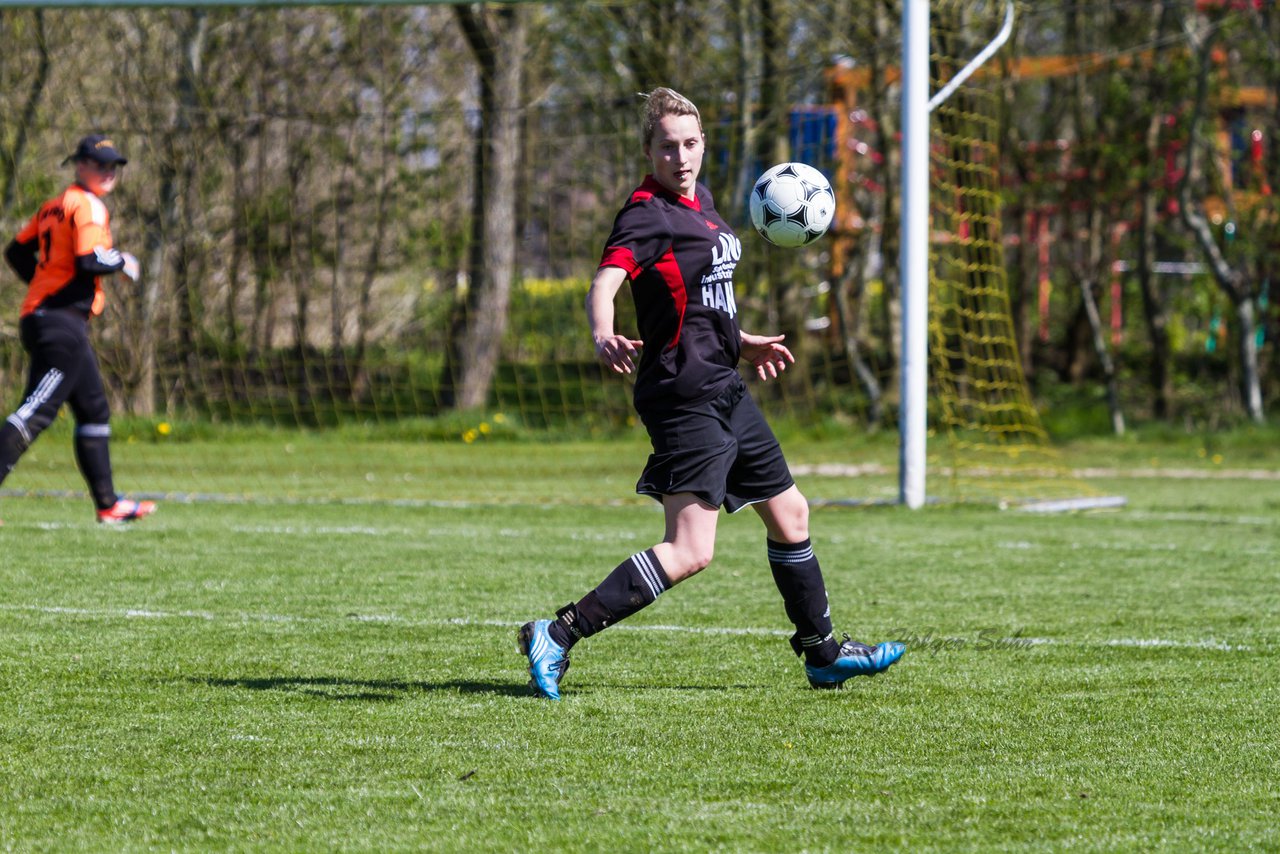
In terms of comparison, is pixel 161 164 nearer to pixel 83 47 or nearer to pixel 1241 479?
pixel 83 47

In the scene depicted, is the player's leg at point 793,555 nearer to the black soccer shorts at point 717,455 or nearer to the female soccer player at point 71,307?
the black soccer shorts at point 717,455

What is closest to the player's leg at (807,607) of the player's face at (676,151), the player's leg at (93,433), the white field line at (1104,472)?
the player's face at (676,151)

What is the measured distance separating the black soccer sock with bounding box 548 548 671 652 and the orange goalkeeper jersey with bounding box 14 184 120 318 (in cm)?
496

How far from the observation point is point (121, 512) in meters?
9.02

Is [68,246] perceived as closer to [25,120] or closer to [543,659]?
[543,659]

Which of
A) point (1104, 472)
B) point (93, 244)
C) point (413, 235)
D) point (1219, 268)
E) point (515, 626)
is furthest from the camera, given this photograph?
point (1219, 268)

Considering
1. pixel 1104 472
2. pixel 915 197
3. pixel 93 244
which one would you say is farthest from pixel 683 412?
pixel 1104 472

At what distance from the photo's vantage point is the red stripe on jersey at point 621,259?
433 centimetres

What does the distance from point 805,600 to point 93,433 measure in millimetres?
5542

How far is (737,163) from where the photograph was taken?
1380 cm

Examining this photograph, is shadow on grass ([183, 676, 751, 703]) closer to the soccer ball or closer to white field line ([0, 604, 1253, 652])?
white field line ([0, 604, 1253, 652])

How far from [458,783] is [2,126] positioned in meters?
11.7

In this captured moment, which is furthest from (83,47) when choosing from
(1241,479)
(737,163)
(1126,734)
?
(1126,734)

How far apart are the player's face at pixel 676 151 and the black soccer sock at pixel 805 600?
109cm
